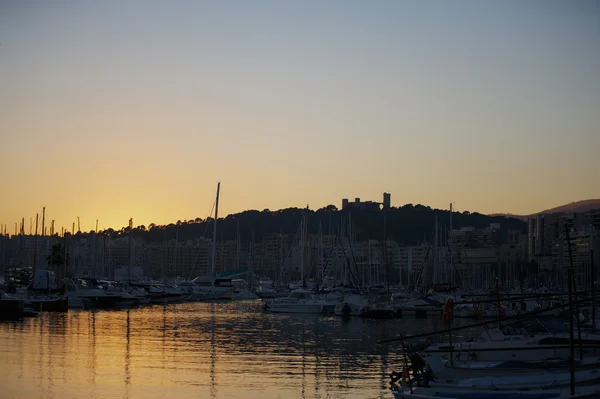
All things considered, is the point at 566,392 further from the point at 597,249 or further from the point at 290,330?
the point at 597,249

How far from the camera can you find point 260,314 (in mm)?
73312

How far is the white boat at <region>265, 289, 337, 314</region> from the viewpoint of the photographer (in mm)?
73875

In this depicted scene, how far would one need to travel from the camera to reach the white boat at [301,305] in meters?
73.9

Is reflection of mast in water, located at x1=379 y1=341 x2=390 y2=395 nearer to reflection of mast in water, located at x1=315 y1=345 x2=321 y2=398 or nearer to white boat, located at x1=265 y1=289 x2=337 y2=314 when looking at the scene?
reflection of mast in water, located at x1=315 y1=345 x2=321 y2=398

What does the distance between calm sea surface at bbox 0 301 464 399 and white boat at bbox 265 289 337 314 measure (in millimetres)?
13966

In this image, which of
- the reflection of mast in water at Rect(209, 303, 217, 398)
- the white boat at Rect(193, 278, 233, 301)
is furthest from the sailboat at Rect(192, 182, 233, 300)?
the reflection of mast in water at Rect(209, 303, 217, 398)

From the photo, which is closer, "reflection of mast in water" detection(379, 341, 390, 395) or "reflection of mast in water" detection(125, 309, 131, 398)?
"reflection of mast in water" detection(125, 309, 131, 398)

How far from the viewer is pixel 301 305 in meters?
74.3

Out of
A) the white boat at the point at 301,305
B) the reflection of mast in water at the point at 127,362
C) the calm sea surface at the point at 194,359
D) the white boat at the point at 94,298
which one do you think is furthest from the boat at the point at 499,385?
the white boat at the point at 94,298

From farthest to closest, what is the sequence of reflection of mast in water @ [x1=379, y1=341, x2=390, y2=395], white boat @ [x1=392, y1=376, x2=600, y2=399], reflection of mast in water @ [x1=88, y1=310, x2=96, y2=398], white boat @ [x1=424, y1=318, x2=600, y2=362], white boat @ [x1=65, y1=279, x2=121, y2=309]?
1. white boat @ [x1=65, y1=279, x2=121, y2=309]
2. reflection of mast in water @ [x1=379, y1=341, x2=390, y2=395]
3. reflection of mast in water @ [x1=88, y1=310, x2=96, y2=398]
4. white boat @ [x1=424, y1=318, x2=600, y2=362]
5. white boat @ [x1=392, y1=376, x2=600, y2=399]

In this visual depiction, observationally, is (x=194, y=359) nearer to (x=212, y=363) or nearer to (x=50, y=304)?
(x=212, y=363)

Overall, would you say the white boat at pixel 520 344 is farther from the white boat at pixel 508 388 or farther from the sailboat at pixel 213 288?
the sailboat at pixel 213 288

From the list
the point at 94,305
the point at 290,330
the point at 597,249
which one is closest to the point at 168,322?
the point at 290,330

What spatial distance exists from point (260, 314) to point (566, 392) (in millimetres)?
53334
